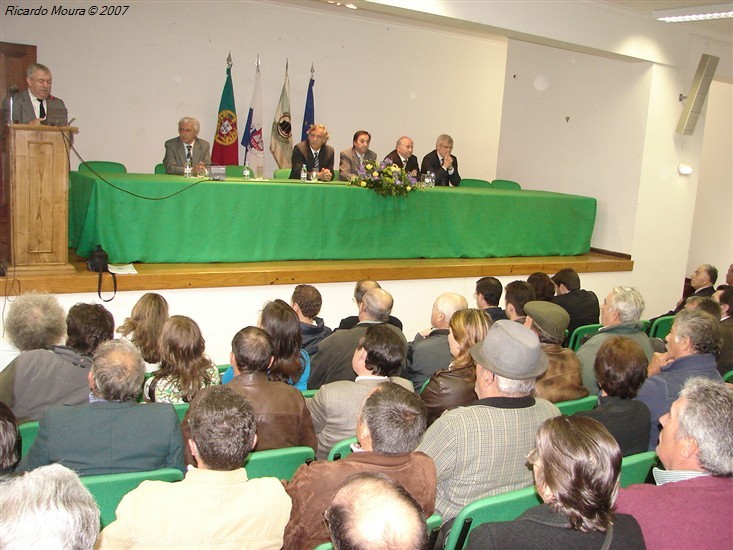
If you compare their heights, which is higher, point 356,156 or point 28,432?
point 356,156

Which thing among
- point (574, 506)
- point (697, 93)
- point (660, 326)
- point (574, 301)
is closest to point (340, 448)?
point (574, 506)

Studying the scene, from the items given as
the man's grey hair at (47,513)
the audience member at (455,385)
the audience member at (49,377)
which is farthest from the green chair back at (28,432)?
the audience member at (455,385)

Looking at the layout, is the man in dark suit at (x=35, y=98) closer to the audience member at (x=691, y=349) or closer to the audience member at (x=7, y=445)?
the audience member at (x=7, y=445)

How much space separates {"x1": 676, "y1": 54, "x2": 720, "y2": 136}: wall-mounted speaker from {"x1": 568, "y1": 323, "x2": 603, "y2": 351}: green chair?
149 inches

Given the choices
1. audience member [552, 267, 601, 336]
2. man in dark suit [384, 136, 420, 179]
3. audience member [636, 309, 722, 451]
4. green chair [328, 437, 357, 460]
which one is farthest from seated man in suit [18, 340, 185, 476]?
man in dark suit [384, 136, 420, 179]

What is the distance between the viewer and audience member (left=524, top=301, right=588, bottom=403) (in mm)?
3248

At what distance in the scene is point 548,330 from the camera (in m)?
3.57

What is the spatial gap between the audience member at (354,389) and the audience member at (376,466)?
1.88 feet

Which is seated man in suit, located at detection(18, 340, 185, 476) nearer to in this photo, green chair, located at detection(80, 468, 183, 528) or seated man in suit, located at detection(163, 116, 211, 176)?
green chair, located at detection(80, 468, 183, 528)

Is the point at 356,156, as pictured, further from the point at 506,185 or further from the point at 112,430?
the point at 112,430

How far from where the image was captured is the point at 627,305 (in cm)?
399

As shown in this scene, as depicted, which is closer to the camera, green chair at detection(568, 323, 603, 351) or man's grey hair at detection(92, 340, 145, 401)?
man's grey hair at detection(92, 340, 145, 401)

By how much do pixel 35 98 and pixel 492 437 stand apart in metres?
4.84

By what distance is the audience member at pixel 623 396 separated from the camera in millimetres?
2773
